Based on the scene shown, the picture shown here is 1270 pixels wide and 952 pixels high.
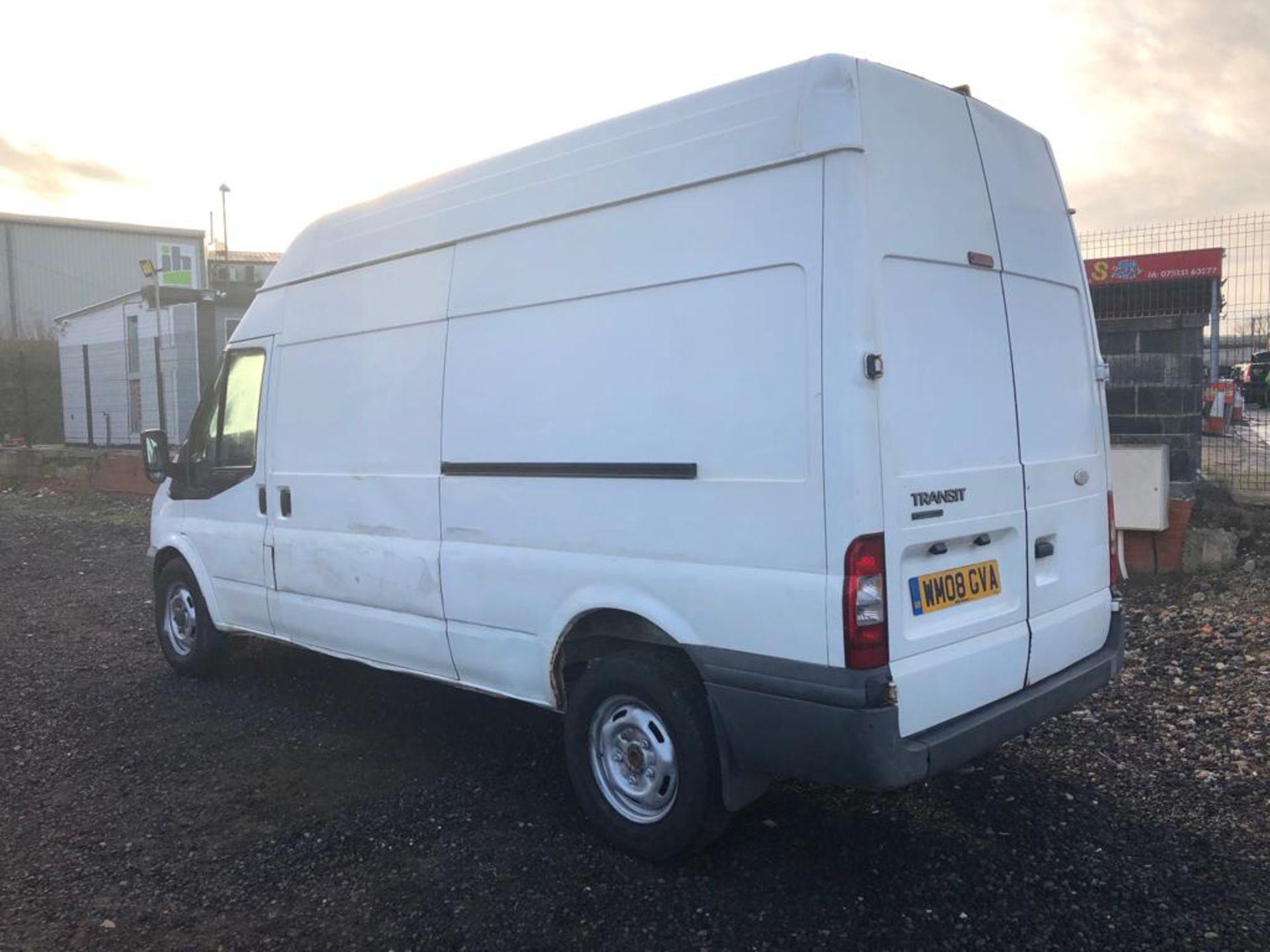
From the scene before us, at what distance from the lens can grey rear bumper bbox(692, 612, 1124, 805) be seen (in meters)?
3.05

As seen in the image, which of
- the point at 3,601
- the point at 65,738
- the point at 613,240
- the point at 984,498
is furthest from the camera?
the point at 3,601

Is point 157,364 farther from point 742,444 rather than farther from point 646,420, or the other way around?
point 742,444

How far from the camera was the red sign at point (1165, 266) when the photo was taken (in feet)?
23.8

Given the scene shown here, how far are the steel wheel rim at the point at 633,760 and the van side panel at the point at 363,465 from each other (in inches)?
39.5

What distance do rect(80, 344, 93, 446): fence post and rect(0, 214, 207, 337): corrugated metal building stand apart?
16.9 meters

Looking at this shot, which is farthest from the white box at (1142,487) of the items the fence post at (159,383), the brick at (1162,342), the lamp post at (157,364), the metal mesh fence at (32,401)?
the metal mesh fence at (32,401)

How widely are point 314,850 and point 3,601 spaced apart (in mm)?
6705

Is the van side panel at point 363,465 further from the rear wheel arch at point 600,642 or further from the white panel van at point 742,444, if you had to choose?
the rear wheel arch at point 600,642

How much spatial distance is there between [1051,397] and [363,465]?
319cm

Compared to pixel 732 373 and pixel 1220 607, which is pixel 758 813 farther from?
pixel 1220 607

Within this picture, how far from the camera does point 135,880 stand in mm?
3689

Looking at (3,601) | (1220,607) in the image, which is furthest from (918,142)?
(3,601)

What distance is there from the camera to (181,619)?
6.46 metres

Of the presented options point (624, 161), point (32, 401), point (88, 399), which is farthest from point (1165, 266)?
point (32, 401)
